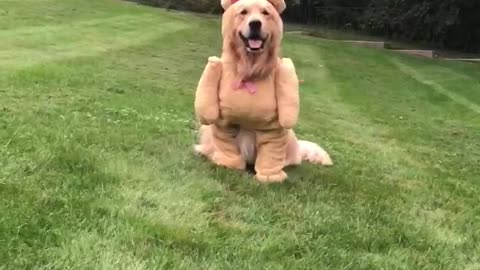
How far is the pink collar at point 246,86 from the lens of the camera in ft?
16.5

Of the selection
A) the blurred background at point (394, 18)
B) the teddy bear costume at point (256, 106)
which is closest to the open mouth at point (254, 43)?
the teddy bear costume at point (256, 106)

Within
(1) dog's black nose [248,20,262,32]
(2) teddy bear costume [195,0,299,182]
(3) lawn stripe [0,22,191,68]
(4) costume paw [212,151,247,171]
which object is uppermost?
(1) dog's black nose [248,20,262,32]

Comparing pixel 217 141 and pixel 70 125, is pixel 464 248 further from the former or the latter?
pixel 70 125

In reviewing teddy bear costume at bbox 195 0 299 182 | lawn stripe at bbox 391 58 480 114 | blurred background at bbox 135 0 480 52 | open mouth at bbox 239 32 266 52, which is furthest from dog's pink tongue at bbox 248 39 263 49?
blurred background at bbox 135 0 480 52

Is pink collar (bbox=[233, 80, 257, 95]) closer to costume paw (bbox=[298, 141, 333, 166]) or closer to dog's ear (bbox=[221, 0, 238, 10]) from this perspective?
dog's ear (bbox=[221, 0, 238, 10])

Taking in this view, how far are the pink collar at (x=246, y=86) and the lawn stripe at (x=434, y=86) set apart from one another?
8.42 metres

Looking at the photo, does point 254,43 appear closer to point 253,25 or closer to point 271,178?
point 253,25

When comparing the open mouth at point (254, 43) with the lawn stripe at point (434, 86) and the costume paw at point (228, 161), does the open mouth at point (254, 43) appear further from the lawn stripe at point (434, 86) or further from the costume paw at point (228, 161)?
the lawn stripe at point (434, 86)

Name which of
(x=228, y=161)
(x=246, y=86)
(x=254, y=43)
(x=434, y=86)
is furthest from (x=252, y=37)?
(x=434, y=86)

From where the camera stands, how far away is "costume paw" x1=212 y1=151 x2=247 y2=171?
5.21m

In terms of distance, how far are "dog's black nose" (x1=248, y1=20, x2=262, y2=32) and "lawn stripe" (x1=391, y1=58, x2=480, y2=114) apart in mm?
8581

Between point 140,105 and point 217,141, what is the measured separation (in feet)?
9.21

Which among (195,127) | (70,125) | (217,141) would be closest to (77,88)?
(195,127)

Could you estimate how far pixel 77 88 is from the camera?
834 cm
